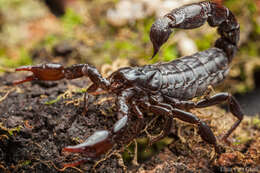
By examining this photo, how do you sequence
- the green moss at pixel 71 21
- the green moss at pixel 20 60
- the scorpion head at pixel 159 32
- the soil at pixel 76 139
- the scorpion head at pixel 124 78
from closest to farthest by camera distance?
the scorpion head at pixel 159 32 < the soil at pixel 76 139 < the scorpion head at pixel 124 78 < the green moss at pixel 20 60 < the green moss at pixel 71 21

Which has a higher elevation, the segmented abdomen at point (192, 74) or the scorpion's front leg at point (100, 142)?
the segmented abdomen at point (192, 74)

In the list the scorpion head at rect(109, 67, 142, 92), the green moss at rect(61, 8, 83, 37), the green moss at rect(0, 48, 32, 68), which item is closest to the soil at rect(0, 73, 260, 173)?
the scorpion head at rect(109, 67, 142, 92)

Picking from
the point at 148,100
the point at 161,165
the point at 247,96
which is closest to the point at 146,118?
the point at 148,100

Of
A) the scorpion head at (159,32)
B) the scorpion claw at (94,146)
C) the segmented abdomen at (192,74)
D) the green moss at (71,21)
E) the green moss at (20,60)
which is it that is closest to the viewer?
the scorpion claw at (94,146)

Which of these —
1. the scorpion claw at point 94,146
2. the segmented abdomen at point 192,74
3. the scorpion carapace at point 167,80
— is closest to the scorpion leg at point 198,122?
the scorpion carapace at point 167,80

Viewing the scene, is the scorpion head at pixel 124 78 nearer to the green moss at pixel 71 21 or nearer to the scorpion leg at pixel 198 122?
the scorpion leg at pixel 198 122

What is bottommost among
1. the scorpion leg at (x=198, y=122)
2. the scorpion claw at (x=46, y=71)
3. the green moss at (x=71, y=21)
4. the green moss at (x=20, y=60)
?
the scorpion leg at (x=198, y=122)

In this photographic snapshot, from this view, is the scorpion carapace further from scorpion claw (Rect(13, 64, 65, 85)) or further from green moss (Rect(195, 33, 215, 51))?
green moss (Rect(195, 33, 215, 51))

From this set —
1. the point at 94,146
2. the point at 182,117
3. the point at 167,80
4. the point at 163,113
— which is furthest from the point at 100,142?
the point at 167,80
